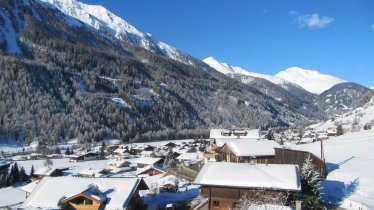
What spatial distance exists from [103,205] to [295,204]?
1735 centimetres

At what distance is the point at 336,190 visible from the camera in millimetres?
47688

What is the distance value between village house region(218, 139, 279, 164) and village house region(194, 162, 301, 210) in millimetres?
16656

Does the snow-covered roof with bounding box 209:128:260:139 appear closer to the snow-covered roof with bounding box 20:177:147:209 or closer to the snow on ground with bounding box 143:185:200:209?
the snow on ground with bounding box 143:185:200:209

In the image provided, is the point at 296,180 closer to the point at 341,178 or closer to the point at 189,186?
the point at 341,178

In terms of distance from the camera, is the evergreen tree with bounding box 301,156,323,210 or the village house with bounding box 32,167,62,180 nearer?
the evergreen tree with bounding box 301,156,323,210

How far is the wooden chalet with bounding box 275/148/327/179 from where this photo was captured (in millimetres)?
53625

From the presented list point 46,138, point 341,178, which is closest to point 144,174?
point 341,178

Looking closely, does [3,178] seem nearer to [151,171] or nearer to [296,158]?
[151,171]

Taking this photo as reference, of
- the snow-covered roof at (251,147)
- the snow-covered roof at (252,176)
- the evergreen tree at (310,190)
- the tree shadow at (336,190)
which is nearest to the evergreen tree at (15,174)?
the snow-covered roof at (251,147)

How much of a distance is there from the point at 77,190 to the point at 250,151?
85.1 ft

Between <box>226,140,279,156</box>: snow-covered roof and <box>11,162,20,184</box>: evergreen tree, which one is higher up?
<box>226,140,279,156</box>: snow-covered roof

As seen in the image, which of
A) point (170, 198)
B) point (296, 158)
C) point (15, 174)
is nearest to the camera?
point (170, 198)

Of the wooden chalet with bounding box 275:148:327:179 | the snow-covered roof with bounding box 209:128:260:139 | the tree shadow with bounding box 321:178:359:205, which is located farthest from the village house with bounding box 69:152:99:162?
the tree shadow with bounding box 321:178:359:205

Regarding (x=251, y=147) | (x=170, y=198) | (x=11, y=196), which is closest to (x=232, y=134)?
(x=251, y=147)
